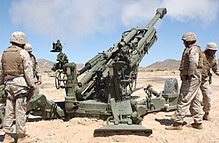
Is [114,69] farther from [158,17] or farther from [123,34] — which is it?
[158,17]

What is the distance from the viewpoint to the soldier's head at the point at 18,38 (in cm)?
527

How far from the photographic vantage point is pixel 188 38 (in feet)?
21.2

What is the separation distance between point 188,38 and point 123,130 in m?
2.19

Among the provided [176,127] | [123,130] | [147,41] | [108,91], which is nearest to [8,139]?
[123,130]

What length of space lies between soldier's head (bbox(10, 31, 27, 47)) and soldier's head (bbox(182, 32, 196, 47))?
3.00 m

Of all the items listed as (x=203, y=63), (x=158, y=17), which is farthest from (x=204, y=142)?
(x=158, y=17)

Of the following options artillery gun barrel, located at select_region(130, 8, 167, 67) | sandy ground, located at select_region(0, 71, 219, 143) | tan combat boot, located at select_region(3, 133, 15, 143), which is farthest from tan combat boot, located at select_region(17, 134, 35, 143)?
artillery gun barrel, located at select_region(130, 8, 167, 67)

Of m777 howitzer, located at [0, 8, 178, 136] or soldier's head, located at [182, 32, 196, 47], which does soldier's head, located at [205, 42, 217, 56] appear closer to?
soldier's head, located at [182, 32, 196, 47]

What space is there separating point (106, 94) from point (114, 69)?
1.95 feet

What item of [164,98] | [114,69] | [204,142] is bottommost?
[204,142]

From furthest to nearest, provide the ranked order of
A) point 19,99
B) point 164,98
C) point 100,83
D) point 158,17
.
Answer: point 158,17 < point 164,98 < point 100,83 < point 19,99

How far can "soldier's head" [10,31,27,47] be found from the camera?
5266 millimetres

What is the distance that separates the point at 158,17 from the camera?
10.2m

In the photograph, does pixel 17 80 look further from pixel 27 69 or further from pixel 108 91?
pixel 108 91
